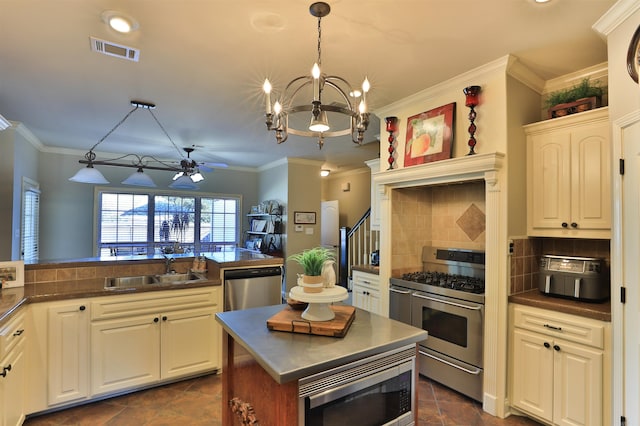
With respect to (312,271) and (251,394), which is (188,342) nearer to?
(251,394)

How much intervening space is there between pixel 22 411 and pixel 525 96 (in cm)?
444

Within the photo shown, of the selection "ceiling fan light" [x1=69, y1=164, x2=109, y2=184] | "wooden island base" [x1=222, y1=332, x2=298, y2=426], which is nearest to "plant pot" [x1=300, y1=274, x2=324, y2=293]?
"wooden island base" [x1=222, y1=332, x2=298, y2=426]

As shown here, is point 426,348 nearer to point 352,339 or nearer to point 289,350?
point 352,339

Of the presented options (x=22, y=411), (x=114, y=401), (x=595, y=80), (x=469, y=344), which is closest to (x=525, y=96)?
(x=595, y=80)

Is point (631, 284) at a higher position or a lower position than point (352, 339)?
higher

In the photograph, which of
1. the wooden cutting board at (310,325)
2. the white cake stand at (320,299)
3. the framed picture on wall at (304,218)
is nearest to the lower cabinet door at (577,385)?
the wooden cutting board at (310,325)

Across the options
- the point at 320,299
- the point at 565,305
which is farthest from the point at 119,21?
the point at 565,305

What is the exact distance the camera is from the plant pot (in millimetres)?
1688

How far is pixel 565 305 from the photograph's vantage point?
2279 mm

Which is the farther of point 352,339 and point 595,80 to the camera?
point 595,80

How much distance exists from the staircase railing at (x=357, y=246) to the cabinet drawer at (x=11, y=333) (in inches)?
157

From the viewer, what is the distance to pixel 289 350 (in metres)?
1.47

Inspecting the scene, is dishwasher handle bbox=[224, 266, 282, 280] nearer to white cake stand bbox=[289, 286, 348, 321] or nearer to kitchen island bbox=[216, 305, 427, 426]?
kitchen island bbox=[216, 305, 427, 426]

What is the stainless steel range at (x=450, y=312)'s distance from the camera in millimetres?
2688
